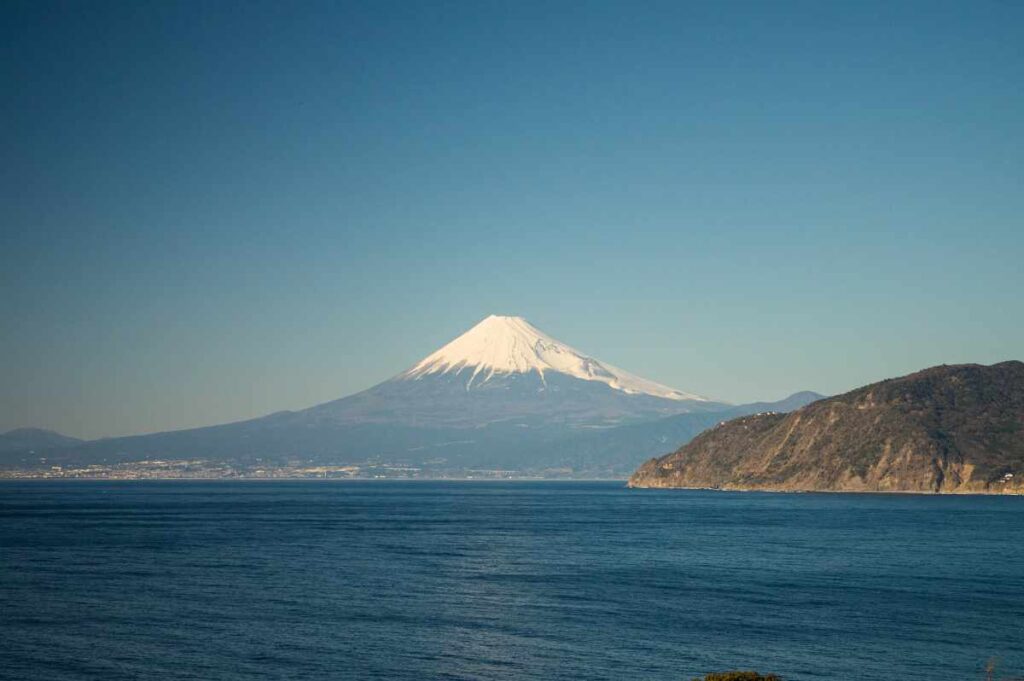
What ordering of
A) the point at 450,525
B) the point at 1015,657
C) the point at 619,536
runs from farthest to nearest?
the point at 450,525 → the point at 619,536 → the point at 1015,657

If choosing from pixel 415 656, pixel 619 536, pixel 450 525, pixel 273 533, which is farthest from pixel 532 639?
→ pixel 450 525

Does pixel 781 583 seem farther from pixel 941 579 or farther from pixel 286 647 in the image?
pixel 286 647

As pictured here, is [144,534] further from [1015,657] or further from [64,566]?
[1015,657]

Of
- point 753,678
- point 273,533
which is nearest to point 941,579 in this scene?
point 753,678

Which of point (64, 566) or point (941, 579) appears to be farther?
point (64, 566)

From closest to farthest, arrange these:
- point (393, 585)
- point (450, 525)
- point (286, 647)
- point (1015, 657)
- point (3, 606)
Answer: point (1015, 657), point (286, 647), point (3, 606), point (393, 585), point (450, 525)

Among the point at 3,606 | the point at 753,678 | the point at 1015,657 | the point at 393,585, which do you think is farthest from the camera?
the point at 393,585
